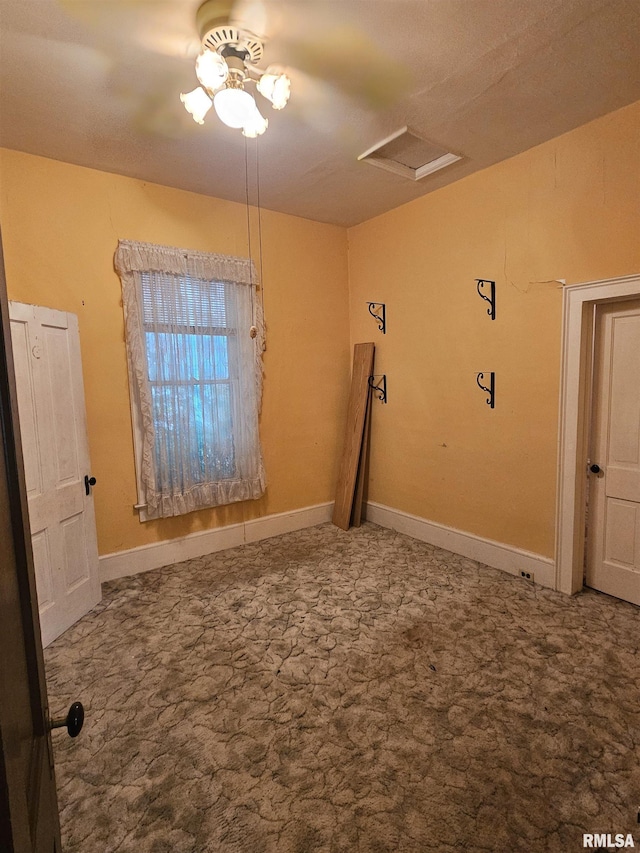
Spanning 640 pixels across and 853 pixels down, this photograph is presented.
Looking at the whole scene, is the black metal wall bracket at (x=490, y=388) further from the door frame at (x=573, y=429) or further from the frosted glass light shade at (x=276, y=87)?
Result: the frosted glass light shade at (x=276, y=87)

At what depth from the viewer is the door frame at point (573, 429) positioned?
9.02ft

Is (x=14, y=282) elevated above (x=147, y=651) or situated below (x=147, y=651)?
above

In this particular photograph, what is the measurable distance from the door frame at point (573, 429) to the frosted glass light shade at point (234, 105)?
219cm

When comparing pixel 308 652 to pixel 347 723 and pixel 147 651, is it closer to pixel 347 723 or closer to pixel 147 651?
pixel 347 723

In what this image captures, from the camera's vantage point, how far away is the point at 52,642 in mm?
2484

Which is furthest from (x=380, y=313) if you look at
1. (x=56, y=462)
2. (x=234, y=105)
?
(x=56, y=462)

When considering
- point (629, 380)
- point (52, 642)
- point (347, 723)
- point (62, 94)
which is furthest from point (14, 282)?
point (629, 380)

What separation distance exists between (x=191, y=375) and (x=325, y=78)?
2.17 m

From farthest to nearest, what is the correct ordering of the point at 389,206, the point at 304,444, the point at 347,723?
the point at 304,444
the point at 389,206
the point at 347,723

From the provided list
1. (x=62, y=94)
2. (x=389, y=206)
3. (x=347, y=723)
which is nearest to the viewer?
(x=347, y=723)

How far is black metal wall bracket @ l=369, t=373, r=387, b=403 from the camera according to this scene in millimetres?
4227

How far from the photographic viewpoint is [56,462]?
2.64m

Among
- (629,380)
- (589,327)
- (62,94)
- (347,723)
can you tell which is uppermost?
(62,94)

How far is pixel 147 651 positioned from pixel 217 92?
2.89 m
